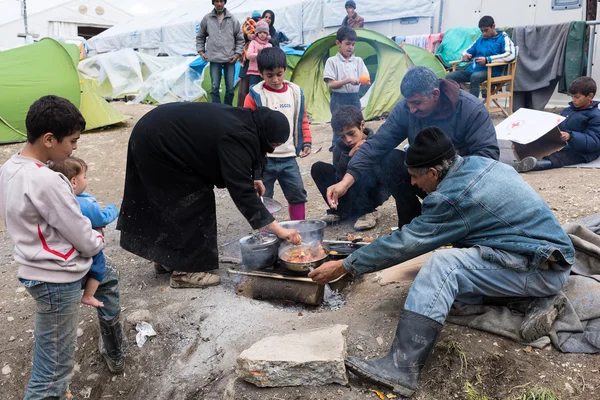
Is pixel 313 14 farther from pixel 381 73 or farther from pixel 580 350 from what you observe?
pixel 580 350

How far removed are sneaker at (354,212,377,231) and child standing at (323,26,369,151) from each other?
2726mm

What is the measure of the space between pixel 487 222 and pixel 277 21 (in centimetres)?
1423

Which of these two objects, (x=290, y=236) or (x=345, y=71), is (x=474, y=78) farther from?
(x=290, y=236)

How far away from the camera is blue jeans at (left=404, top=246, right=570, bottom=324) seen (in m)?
2.34

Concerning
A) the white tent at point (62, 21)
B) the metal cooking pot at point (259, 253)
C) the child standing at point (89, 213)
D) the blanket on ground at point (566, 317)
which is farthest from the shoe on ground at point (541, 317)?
the white tent at point (62, 21)

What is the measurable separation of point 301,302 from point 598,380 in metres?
1.78

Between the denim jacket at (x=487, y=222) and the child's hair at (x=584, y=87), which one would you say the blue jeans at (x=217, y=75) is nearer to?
the child's hair at (x=584, y=87)

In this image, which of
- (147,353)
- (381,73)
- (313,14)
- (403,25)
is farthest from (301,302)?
(313,14)

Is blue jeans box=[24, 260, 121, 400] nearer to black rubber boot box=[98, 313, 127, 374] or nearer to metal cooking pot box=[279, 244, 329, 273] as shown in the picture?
black rubber boot box=[98, 313, 127, 374]

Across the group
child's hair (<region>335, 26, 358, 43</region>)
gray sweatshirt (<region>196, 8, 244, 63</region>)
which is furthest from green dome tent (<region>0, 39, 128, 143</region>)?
child's hair (<region>335, 26, 358, 43</region>)

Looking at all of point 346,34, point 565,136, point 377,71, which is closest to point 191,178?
point 346,34

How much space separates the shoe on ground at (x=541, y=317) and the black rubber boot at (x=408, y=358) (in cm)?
55

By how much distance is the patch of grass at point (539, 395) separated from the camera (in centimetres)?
221

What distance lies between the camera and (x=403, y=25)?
39.5 ft
